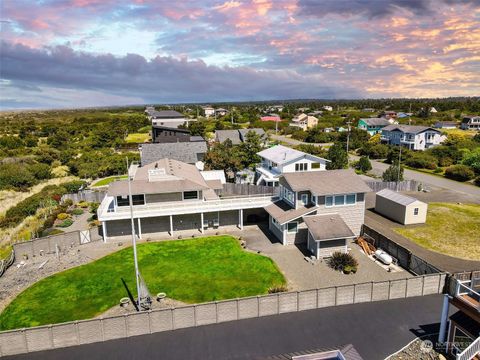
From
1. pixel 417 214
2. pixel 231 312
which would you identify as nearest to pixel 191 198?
pixel 231 312

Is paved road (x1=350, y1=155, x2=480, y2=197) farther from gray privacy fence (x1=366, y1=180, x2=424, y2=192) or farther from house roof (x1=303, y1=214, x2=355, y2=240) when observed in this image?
house roof (x1=303, y1=214, x2=355, y2=240)

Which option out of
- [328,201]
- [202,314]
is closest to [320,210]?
[328,201]

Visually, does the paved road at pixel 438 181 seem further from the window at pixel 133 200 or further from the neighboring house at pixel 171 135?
the window at pixel 133 200

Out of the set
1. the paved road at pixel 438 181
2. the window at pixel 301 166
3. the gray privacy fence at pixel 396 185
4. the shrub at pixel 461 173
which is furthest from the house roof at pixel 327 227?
the shrub at pixel 461 173

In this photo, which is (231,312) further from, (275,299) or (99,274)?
(99,274)

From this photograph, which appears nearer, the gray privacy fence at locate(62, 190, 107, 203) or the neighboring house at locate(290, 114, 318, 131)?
the gray privacy fence at locate(62, 190, 107, 203)

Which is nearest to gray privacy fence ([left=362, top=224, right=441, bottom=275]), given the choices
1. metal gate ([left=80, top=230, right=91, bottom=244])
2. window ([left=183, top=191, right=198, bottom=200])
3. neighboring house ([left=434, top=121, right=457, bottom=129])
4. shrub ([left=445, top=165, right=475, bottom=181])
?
window ([left=183, top=191, right=198, bottom=200])
